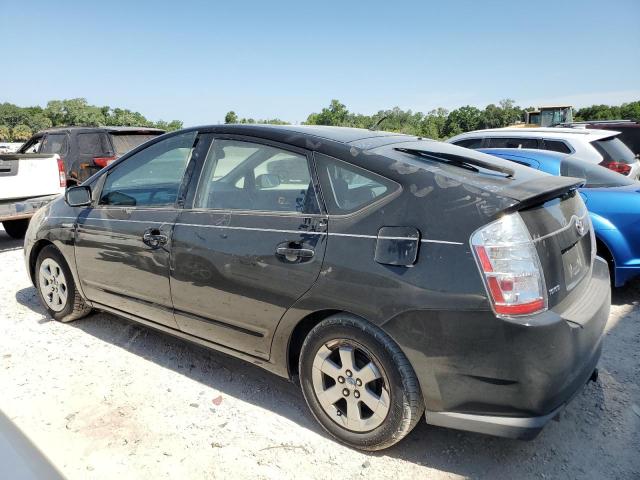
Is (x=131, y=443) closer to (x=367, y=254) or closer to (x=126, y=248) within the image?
(x=126, y=248)

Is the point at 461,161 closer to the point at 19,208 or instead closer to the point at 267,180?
the point at 267,180

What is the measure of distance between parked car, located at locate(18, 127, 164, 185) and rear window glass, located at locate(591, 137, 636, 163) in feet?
25.1

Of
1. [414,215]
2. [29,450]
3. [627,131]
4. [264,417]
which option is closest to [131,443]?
[264,417]

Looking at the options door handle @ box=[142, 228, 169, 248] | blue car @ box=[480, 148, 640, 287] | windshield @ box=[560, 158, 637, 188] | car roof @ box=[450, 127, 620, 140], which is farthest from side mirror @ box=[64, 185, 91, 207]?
car roof @ box=[450, 127, 620, 140]

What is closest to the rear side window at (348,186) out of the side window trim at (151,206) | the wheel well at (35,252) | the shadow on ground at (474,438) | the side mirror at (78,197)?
the side window trim at (151,206)

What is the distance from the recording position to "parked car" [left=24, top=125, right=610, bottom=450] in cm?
207

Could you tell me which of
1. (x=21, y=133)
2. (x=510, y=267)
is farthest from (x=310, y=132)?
(x=21, y=133)

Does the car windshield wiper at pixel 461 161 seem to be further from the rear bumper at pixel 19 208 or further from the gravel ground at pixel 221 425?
the rear bumper at pixel 19 208

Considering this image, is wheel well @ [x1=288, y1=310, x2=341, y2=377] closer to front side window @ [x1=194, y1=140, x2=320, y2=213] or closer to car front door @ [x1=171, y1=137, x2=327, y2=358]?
car front door @ [x1=171, y1=137, x2=327, y2=358]

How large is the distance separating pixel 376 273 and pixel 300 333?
64 cm

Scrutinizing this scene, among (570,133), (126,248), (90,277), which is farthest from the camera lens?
(570,133)

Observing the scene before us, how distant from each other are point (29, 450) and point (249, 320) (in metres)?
1.29

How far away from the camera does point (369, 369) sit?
237cm

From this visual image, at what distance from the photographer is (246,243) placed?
273 centimetres
